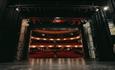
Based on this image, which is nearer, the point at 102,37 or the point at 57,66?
the point at 57,66

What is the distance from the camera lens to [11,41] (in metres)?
5.66

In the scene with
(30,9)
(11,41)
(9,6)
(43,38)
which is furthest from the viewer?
(43,38)

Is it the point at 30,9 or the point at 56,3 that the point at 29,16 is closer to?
the point at 30,9

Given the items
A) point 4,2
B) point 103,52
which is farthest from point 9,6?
point 103,52

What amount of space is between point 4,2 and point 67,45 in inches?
640

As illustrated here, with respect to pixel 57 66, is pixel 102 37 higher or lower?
higher

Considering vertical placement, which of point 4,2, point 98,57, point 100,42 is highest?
point 4,2

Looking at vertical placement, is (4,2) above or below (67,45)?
above

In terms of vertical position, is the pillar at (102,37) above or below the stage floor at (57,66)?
above

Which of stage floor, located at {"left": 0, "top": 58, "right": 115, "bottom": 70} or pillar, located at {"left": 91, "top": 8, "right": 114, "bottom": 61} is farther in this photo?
pillar, located at {"left": 91, "top": 8, "right": 114, "bottom": 61}

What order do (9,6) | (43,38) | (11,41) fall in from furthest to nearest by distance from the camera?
(43,38) → (9,6) → (11,41)

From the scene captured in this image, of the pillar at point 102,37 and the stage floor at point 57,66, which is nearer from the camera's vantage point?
the stage floor at point 57,66

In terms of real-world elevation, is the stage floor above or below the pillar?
below

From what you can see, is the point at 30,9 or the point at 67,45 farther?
the point at 67,45
